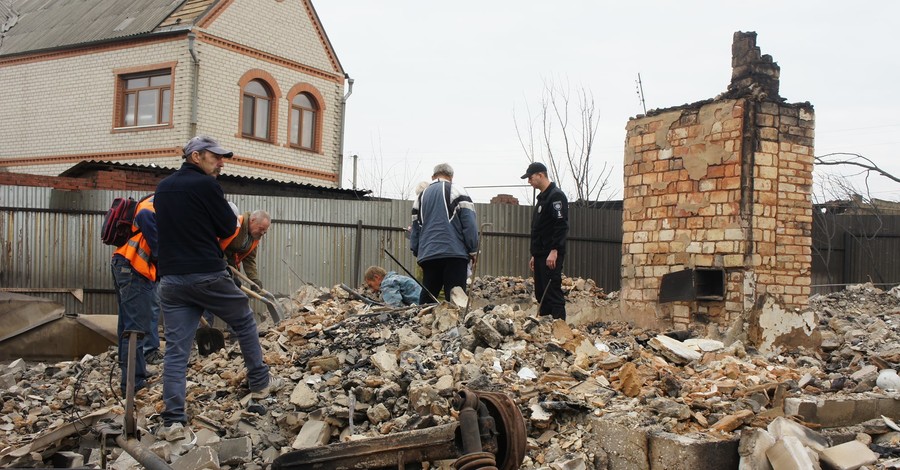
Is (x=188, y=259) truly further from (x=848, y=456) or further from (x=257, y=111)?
(x=257, y=111)

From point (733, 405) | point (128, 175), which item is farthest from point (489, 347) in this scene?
point (128, 175)

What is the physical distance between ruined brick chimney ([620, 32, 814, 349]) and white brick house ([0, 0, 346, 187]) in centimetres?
1413

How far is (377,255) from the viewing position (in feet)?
42.3

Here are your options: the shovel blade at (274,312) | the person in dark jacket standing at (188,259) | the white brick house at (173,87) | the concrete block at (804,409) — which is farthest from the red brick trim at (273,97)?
the concrete block at (804,409)

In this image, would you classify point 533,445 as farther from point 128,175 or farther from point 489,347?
point 128,175

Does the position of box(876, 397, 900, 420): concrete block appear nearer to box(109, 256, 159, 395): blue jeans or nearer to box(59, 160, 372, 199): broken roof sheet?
box(109, 256, 159, 395): blue jeans

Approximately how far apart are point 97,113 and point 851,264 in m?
17.0

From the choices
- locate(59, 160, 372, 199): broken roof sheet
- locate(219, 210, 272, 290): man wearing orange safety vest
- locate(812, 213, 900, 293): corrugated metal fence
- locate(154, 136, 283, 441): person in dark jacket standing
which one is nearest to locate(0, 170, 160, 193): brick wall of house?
locate(59, 160, 372, 199): broken roof sheet

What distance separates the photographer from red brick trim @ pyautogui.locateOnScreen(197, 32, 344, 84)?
1931 cm

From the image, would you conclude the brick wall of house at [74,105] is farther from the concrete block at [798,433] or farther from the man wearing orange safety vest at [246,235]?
the concrete block at [798,433]

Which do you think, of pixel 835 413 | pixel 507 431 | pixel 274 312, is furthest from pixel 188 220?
pixel 835 413

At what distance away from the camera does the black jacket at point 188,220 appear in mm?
5008

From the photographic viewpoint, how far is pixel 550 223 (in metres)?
7.45

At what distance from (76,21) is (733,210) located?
1973 centimetres
